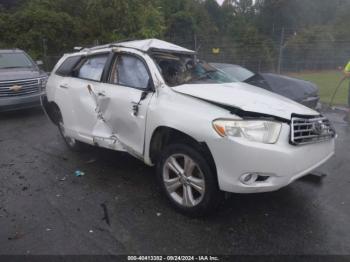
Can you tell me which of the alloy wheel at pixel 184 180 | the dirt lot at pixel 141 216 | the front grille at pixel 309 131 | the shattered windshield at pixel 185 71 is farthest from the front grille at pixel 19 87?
the front grille at pixel 309 131

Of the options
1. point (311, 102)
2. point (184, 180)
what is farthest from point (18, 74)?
point (311, 102)

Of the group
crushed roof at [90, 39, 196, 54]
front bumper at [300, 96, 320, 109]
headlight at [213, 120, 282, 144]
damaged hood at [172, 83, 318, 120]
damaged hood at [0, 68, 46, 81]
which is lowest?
front bumper at [300, 96, 320, 109]

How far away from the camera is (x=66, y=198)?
153 inches

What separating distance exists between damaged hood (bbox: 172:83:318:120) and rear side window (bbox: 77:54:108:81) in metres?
1.46

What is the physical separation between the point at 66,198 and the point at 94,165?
3.50ft

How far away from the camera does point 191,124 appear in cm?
316

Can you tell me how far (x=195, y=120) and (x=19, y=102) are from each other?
6.82 meters

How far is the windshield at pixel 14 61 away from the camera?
30.2 ft

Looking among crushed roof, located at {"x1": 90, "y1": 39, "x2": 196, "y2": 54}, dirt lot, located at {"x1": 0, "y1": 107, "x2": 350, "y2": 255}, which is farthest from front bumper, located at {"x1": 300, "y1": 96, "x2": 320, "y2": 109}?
crushed roof, located at {"x1": 90, "y1": 39, "x2": 196, "y2": 54}

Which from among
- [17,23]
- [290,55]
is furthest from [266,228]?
[17,23]

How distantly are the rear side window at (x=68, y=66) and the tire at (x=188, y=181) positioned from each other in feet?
8.16

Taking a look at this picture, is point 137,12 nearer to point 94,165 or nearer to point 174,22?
point 94,165

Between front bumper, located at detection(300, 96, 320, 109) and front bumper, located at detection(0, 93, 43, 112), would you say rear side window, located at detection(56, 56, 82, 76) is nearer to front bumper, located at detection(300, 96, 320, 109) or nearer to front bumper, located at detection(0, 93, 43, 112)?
front bumper, located at detection(0, 93, 43, 112)

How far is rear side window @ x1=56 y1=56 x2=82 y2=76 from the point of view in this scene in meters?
5.07
